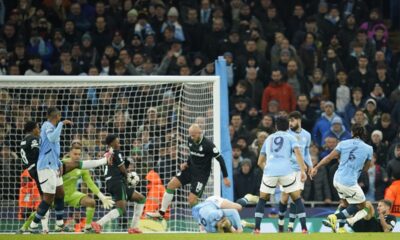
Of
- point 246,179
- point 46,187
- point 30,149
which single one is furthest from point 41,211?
point 246,179

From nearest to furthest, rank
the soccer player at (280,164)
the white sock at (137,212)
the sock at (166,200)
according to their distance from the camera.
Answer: the soccer player at (280,164), the white sock at (137,212), the sock at (166,200)

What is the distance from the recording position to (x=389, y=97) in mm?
24250

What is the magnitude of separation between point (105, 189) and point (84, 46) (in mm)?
4636

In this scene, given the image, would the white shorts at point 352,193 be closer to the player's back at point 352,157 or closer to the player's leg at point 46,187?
the player's back at point 352,157

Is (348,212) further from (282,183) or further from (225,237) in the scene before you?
(225,237)

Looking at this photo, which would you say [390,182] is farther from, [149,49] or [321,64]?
[149,49]

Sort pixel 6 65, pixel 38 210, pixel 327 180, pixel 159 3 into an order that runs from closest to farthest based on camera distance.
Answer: pixel 38 210
pixel 327 180
pixel 6 65
pixel 159 3

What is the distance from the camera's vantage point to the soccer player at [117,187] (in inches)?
746

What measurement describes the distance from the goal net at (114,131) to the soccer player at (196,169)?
2.39 ft

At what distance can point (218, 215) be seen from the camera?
697 inches

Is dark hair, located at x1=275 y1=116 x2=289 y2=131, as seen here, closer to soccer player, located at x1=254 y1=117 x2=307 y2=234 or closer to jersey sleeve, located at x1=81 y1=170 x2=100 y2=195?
soccer player, located at x1=254 y1=117 x2=307 y2=234

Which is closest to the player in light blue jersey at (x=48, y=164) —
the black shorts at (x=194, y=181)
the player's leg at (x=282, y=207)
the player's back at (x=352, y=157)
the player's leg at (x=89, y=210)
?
the player's leg at (x=89, y=210)

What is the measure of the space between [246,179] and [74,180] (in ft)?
11.9

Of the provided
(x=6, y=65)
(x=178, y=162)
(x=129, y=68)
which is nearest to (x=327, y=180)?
(x=178, y=162)
